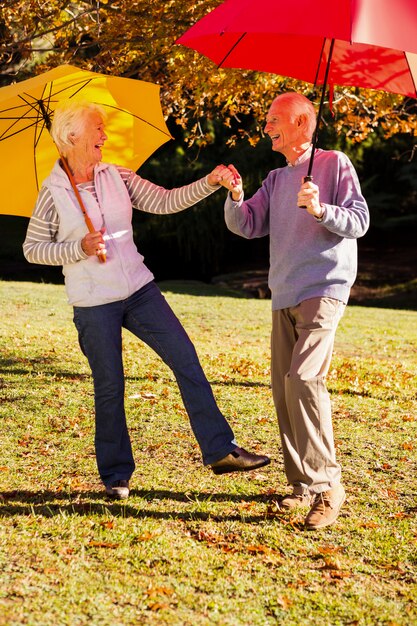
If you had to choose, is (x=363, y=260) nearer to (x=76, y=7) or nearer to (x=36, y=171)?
(x=76, y=7)

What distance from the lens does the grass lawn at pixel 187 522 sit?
11.6 ft

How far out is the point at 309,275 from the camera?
176 inches

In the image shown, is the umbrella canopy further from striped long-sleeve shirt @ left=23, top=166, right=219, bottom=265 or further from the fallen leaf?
the fallen leaf

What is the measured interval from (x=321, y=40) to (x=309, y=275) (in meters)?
1.58

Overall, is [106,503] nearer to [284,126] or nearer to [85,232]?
[85,232]

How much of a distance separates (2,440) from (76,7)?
22.6 ft

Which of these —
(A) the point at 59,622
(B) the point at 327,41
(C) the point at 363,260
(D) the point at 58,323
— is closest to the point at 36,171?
(B) the point at 327,41

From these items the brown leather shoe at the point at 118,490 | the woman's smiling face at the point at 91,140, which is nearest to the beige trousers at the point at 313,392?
the brown leather shoe at the point at 118,490

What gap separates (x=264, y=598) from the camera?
11.9 ft

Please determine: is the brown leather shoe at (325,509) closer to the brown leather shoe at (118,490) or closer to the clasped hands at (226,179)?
the brown leather shoe at (118,490)

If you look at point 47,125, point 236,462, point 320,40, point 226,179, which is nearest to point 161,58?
point 320,40

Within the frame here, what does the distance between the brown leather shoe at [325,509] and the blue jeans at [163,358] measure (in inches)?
20.7

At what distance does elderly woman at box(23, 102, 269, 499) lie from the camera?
4480 millimetres

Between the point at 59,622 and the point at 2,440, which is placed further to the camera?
the point at 2,440
